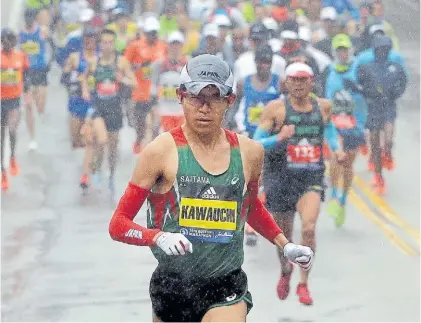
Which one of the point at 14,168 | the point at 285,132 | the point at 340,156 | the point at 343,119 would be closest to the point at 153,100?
the point at 14,168

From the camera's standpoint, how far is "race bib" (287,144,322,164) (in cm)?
1110

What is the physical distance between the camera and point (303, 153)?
36.4 feet

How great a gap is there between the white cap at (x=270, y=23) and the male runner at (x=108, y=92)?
3634 mm

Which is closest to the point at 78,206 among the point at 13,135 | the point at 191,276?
the point at 13,135

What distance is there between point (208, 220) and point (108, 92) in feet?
32.2

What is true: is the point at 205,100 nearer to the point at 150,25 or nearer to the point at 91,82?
the point at 91,82

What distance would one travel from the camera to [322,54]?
1750cm

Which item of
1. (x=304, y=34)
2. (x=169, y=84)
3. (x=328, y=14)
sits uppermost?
(x=328, y=14)

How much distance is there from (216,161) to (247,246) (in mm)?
7390

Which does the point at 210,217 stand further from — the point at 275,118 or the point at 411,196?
the point at 411,196

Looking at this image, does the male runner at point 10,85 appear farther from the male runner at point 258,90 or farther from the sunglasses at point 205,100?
the sunglasses at point 205,100

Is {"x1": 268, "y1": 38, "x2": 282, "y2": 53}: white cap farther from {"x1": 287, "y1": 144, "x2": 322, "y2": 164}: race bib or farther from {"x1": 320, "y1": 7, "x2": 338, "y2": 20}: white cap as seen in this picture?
{"x1": 287, "y1": 144, "x2": 322, "y2": 164}: race bib

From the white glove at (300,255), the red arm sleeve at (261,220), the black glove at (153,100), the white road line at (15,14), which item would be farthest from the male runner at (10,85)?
the white glove at (300,255)

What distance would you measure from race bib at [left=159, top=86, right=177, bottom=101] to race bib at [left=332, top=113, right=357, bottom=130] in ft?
6.00
